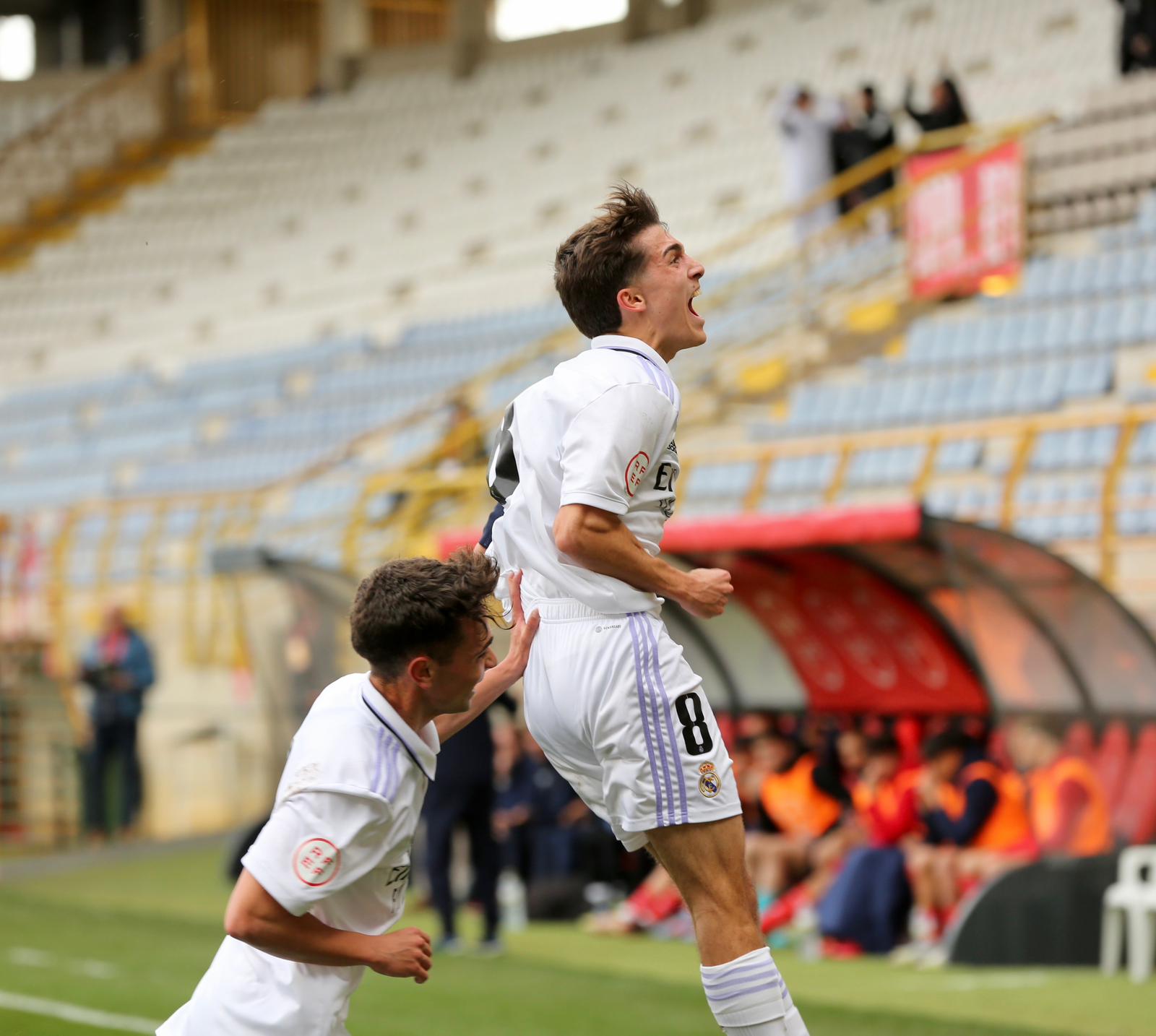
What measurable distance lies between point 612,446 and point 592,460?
46mm

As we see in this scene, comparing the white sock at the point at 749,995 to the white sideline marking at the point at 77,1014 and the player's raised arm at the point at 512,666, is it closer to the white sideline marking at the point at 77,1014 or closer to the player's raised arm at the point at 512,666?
the player's raised arm at the point at 512,666

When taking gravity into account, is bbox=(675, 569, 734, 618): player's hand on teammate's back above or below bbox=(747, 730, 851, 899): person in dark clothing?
above

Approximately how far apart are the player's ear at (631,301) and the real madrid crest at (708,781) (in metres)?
0.92

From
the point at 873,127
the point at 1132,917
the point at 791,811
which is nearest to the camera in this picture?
the point at 1132,917

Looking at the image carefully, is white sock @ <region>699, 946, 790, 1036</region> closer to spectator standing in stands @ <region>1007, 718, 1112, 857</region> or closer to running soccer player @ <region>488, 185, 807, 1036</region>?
running soccer player @ <region>488, 185, 807, 1036</region>

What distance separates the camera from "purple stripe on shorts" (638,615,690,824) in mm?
3365

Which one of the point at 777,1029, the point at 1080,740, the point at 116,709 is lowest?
the point at 116,709

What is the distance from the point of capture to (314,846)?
276 centimetres

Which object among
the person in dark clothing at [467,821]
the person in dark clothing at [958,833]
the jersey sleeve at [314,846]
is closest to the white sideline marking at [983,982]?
the person in dark clothing at [958,833]

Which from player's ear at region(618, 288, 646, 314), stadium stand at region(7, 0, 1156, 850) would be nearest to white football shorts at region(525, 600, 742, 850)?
player's ear at region(618, 288, 646, 314)

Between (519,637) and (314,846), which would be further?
(519,637)

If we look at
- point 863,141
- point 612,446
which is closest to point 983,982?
point 612,446

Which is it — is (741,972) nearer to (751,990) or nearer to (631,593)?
(751,990)

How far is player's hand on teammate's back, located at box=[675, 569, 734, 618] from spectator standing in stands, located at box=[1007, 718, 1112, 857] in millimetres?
4583
